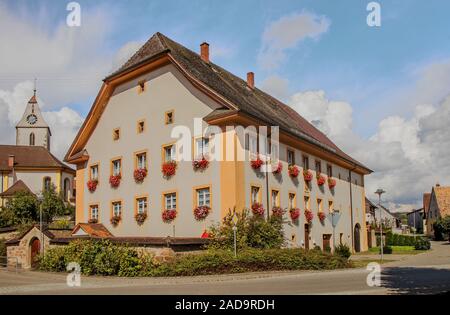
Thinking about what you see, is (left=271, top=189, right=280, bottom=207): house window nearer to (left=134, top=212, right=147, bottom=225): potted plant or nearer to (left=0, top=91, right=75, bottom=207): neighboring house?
(left=134, top=212, right=147, bottom=225): potted plant

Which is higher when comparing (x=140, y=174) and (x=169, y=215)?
(x=140, y=174)

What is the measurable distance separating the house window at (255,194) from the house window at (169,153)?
4.55 meters

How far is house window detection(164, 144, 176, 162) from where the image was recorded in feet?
89.8

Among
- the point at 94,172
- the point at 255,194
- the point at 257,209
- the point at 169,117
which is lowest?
the point at 257,209

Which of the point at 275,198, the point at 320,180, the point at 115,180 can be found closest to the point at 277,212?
the point at 275,198

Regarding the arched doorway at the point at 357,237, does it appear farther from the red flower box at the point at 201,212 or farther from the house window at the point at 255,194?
the red flower box at the point at 201,212

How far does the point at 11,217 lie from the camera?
162 ft

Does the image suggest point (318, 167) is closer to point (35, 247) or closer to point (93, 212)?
point (93, 212)

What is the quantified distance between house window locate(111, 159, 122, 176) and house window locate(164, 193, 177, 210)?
4626mm

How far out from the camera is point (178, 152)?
27062 millimetres

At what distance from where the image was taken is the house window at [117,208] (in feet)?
99.5

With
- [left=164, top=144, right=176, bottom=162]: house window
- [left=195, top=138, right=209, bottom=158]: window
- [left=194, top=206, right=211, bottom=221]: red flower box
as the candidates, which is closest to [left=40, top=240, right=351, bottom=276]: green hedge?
[left=194, top=206, right=211, bottom=221]: red flower box

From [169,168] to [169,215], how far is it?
2.46 m
